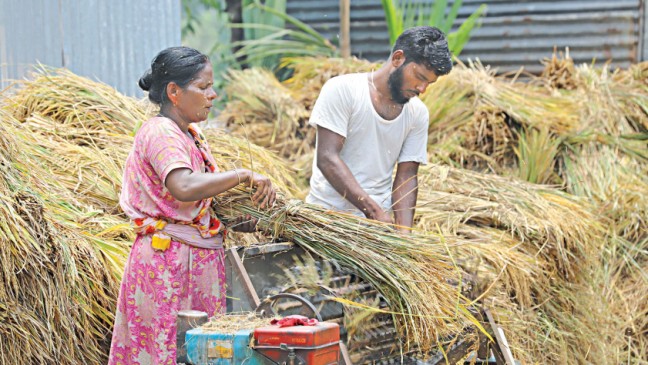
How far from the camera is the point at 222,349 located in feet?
8.65

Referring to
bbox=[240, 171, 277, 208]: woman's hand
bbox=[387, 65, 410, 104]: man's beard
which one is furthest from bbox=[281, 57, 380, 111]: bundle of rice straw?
bbox=[240, 171, 277, 208]: woman's hand

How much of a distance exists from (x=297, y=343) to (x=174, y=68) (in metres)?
1.08

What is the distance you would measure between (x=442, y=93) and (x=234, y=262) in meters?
3.69

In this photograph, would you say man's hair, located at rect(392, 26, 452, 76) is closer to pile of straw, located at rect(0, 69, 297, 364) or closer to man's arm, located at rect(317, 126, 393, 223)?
man's arm, located at rect(317, 126, 393, 223)

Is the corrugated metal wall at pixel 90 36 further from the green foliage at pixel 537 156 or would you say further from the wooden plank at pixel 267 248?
the wooden plank at pixel 267 248

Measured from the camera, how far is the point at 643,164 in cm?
625

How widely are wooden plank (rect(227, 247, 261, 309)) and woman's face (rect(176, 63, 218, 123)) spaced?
0.47 meters

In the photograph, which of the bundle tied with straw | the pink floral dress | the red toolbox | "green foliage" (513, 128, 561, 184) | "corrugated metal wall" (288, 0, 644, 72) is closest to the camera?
the red toolbox

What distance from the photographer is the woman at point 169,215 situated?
2.97m

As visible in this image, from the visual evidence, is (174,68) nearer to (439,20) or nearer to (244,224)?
(244,224)

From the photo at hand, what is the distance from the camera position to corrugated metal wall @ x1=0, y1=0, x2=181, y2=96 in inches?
216

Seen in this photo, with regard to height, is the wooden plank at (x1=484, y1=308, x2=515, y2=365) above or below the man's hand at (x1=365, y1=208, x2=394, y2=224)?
below

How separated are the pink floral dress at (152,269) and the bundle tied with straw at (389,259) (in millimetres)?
311

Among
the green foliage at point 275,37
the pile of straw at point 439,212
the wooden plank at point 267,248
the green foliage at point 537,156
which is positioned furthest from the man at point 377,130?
the green foliage at point 275,37
